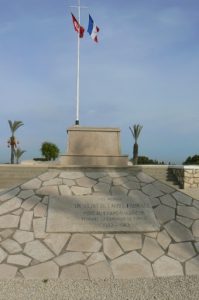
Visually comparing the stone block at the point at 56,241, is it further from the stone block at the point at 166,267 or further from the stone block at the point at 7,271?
the stone block at the point at 166,267

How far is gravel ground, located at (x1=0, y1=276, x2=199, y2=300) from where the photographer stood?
4.38 m

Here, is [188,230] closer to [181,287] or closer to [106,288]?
[181,287]

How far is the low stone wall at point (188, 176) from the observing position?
17047 millimetres

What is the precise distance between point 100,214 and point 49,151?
106 feet

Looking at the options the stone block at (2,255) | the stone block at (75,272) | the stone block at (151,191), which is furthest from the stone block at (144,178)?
the stone block at (2,255)

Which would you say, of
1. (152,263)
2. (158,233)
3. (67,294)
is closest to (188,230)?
(158,233)

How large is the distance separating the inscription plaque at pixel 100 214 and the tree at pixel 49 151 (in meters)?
31.8

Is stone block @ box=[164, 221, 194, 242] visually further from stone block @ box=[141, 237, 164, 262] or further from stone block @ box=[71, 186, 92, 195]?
stone block @ box=[71, 186, 92, 195]

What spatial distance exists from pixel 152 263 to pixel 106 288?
1057mm

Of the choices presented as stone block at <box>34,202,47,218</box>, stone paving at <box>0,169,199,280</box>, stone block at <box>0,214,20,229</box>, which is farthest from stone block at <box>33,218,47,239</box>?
stone block at <box>0,214,20,229</box>

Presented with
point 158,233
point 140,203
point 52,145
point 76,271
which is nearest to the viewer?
point 76,271

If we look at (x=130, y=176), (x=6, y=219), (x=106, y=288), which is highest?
(x=130, y=176)

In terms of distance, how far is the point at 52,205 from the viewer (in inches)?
257

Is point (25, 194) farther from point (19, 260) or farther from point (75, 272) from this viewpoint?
point (75, 272)
